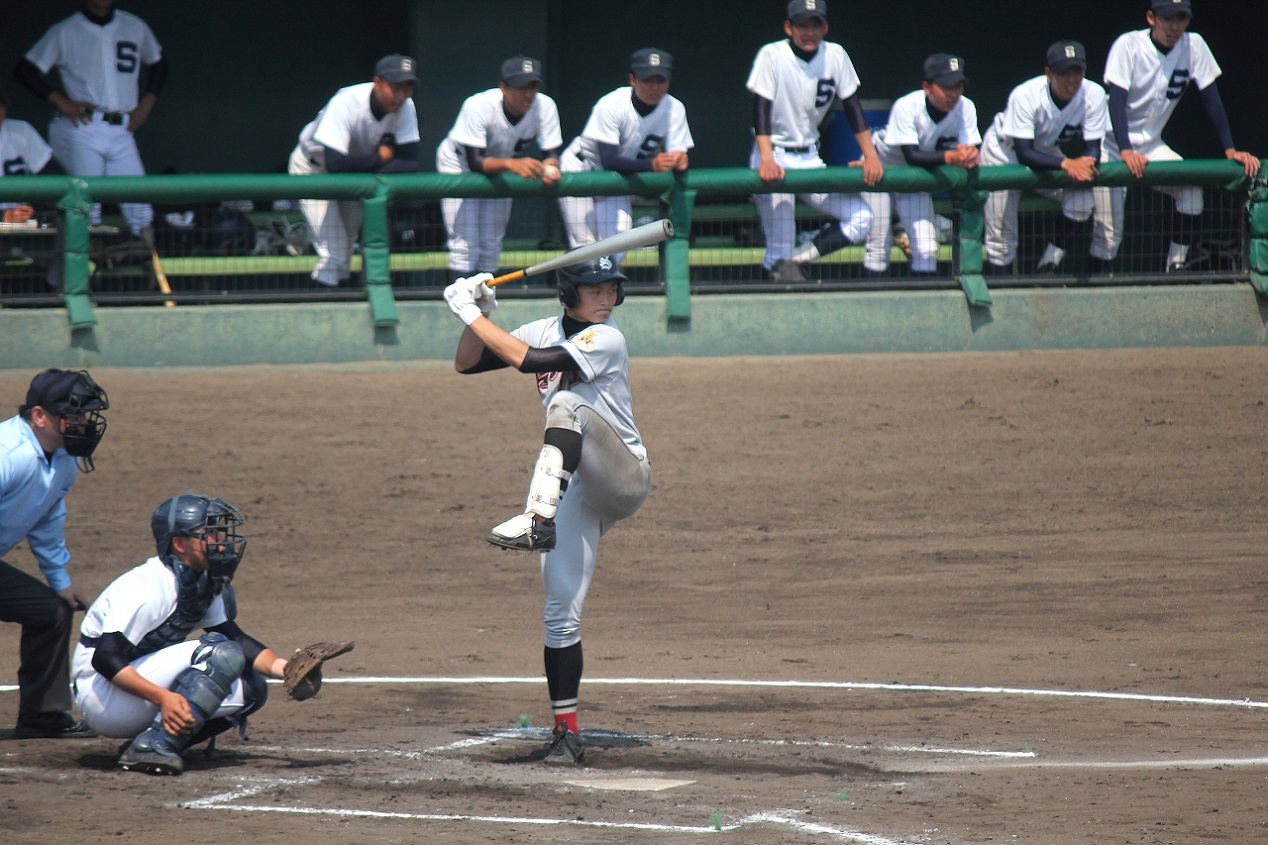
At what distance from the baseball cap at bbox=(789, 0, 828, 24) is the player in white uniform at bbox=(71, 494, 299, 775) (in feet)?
21.3

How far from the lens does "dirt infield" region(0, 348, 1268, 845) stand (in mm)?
4859

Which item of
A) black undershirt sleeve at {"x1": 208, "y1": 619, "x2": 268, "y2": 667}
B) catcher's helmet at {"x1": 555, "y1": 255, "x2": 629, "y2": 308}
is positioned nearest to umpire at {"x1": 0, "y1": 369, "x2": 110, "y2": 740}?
black undershirt sleeve at {"x1": 208, "y1": 619, "x2": 268, "y2": 667}

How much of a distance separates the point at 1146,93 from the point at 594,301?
689 cm

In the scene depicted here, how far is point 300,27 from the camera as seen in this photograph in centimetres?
1417

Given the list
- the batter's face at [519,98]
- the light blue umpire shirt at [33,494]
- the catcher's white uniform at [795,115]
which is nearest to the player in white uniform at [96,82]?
the batter's face at [519,98]

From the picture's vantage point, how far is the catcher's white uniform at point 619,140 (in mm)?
10414

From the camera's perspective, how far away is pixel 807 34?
415 inches

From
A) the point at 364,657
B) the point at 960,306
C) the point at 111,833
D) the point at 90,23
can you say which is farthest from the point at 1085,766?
the point at 90,23

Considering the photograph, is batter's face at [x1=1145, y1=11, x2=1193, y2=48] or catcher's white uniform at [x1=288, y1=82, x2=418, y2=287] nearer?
catcher's white uniform at [x1=288, y1=82, x2=418, y2=287]

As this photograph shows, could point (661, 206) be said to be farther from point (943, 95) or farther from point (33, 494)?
point (33, 494)

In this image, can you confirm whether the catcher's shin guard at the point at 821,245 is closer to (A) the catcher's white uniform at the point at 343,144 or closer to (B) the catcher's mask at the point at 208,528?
(A) the catcher's white uniform at the point at 343,144

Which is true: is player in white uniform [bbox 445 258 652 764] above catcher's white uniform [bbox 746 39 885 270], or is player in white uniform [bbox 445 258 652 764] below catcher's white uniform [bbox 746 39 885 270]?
below

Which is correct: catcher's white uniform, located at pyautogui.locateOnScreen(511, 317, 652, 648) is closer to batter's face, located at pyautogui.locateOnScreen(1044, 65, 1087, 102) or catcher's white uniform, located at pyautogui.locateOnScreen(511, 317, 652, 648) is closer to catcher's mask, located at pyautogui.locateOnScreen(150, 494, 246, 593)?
catcher's mask, located at pyautogui.locateOnScreen(150, 494, 246, 593)

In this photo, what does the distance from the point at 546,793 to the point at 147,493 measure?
5106mm
